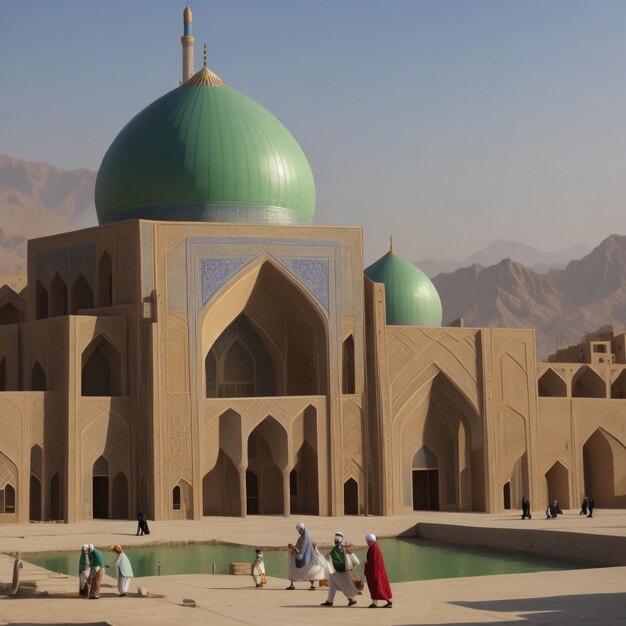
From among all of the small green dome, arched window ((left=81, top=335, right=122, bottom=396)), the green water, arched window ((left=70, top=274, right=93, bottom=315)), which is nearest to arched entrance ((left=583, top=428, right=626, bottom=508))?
the small green dome

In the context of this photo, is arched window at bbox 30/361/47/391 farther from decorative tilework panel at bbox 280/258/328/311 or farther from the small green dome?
the small green dome

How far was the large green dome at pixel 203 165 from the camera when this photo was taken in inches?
1224

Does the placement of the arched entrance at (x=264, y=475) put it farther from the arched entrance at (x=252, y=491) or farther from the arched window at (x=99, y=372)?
the arched window at (x=99, y=372)

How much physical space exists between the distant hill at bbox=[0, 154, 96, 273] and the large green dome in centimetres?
10425

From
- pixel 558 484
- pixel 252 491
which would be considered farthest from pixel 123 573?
pixel 558 484

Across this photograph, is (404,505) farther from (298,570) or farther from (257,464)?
(298,570)

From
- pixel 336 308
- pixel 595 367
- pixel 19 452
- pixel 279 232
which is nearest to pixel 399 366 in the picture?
pixel 336 308

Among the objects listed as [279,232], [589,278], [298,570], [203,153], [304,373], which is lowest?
[298,570]

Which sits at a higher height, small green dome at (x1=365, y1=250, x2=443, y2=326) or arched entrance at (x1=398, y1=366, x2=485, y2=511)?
small green dome at (x1=365, y1=250, x2=443, y2=326)

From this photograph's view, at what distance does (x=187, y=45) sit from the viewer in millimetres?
35094

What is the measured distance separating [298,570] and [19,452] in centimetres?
1263

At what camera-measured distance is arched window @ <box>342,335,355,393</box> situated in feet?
103

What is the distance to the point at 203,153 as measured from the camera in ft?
102

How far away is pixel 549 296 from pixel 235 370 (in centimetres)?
8538
